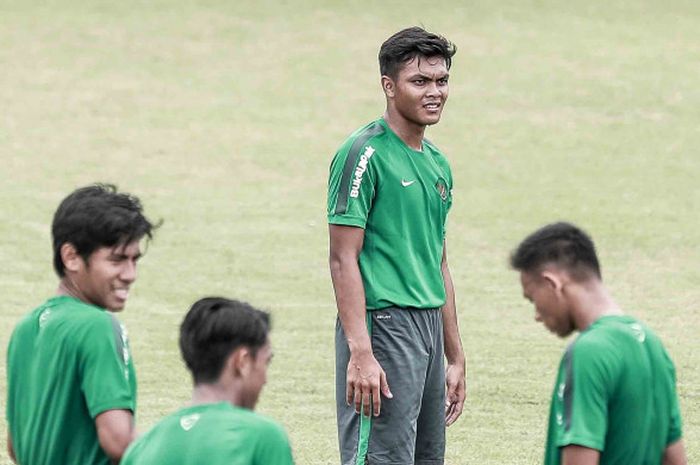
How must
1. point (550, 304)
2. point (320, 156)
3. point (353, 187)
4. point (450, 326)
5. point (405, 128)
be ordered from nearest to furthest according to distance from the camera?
point (550, 304) < point (353, 187) < point (405, 128) < point (450, 326) < point (320, 156)

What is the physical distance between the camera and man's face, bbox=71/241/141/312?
4.83m

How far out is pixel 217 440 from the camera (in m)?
4.09

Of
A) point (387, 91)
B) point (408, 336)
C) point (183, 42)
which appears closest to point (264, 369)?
point (408, 336)

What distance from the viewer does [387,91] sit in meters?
6.57

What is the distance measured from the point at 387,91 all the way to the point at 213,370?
8.41 ft

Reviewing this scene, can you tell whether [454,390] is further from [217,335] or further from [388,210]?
[217,335]

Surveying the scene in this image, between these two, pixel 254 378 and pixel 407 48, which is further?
pixel 407 48

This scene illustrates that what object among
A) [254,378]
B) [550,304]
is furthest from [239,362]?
[550,304]

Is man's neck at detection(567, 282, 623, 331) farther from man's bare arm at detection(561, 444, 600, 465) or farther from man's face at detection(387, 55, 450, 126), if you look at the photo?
man's face at detection(387, 55, 450, 126)

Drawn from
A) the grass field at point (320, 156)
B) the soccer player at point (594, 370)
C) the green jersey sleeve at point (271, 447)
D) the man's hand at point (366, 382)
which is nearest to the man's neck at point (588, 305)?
the soccer player at point (594, 370)

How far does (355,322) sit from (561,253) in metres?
1.61

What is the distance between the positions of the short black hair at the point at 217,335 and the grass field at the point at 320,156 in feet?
15.4

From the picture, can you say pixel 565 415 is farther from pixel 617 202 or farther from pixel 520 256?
pixel 617 202

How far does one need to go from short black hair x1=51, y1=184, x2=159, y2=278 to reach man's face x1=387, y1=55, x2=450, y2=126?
184cm
